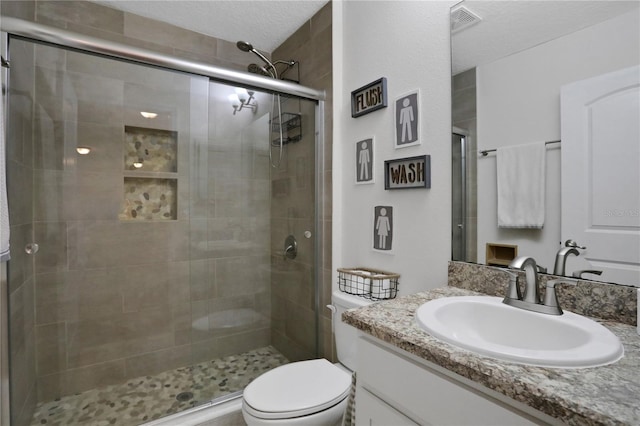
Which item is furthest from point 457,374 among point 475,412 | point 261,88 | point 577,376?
point 261,88

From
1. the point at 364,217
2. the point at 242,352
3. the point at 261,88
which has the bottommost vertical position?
the point at 242,352

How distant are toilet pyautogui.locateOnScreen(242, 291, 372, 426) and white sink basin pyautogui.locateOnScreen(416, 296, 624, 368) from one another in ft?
1.74

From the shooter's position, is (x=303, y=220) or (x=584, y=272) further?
(x=303, y=220)

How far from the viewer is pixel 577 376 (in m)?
0.58

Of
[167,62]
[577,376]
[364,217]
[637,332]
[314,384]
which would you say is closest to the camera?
[577,376]

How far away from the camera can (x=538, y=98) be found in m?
1.05

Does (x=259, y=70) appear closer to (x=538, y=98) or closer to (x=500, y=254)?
(x=538, y=98)

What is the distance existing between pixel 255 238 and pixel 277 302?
1.53 feet

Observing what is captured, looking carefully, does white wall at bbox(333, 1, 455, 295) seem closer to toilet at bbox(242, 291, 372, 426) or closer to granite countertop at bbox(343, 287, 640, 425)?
toilet at bbox(242, 291, 372, 426)

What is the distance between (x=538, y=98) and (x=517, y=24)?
0.31 m

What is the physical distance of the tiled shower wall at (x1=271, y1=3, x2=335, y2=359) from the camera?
1953mm

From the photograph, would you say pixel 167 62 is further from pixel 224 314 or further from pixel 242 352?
pixel 242 352

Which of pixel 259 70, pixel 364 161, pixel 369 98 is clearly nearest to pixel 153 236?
pixel 259 70

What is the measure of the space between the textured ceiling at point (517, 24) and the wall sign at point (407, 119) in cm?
22
